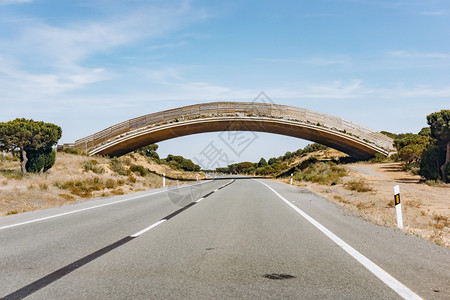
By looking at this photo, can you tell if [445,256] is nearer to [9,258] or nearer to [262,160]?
[9,258]

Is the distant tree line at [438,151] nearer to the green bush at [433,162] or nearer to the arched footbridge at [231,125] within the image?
the green bush at [433,162]

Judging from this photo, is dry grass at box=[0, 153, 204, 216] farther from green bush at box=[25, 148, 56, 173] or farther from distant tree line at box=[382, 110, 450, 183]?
distant tree line at box=[382, 110, 450, 183]

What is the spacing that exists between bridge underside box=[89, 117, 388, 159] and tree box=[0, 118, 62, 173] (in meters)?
20.2

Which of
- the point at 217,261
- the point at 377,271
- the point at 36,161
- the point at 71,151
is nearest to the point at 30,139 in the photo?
the point at 36,161

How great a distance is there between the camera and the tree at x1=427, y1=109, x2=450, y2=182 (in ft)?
83.8

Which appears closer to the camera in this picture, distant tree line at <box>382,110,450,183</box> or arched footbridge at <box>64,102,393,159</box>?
distant tree line at <box>382,110,450,183</box>

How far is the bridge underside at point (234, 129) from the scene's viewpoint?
50219mm

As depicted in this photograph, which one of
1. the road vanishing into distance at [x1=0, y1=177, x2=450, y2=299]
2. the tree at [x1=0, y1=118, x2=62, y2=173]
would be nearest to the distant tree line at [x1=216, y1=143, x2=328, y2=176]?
the tree at [x1=0, y1=118, x2=62, y2=173]

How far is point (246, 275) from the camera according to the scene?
4.92 meters

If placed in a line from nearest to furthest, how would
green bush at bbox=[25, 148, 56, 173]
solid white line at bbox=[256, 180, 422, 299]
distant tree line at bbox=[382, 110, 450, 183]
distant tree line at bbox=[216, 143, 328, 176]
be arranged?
solid white line at bbox=[256, 180, 422, 299] < distant tree line at bbox=[382, 110, 450, 183] < green bush at bbox=[25, 148, 56, 173] < distant tree line at bbox=[216, 143, 328, 176]

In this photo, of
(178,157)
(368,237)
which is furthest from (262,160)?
(368,237)

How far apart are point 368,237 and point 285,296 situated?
4347mm

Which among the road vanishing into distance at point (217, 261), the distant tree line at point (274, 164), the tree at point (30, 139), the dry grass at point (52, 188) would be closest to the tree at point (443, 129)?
the road vanishing into distance at point (217, 261)

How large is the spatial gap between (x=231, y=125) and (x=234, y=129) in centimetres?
270
